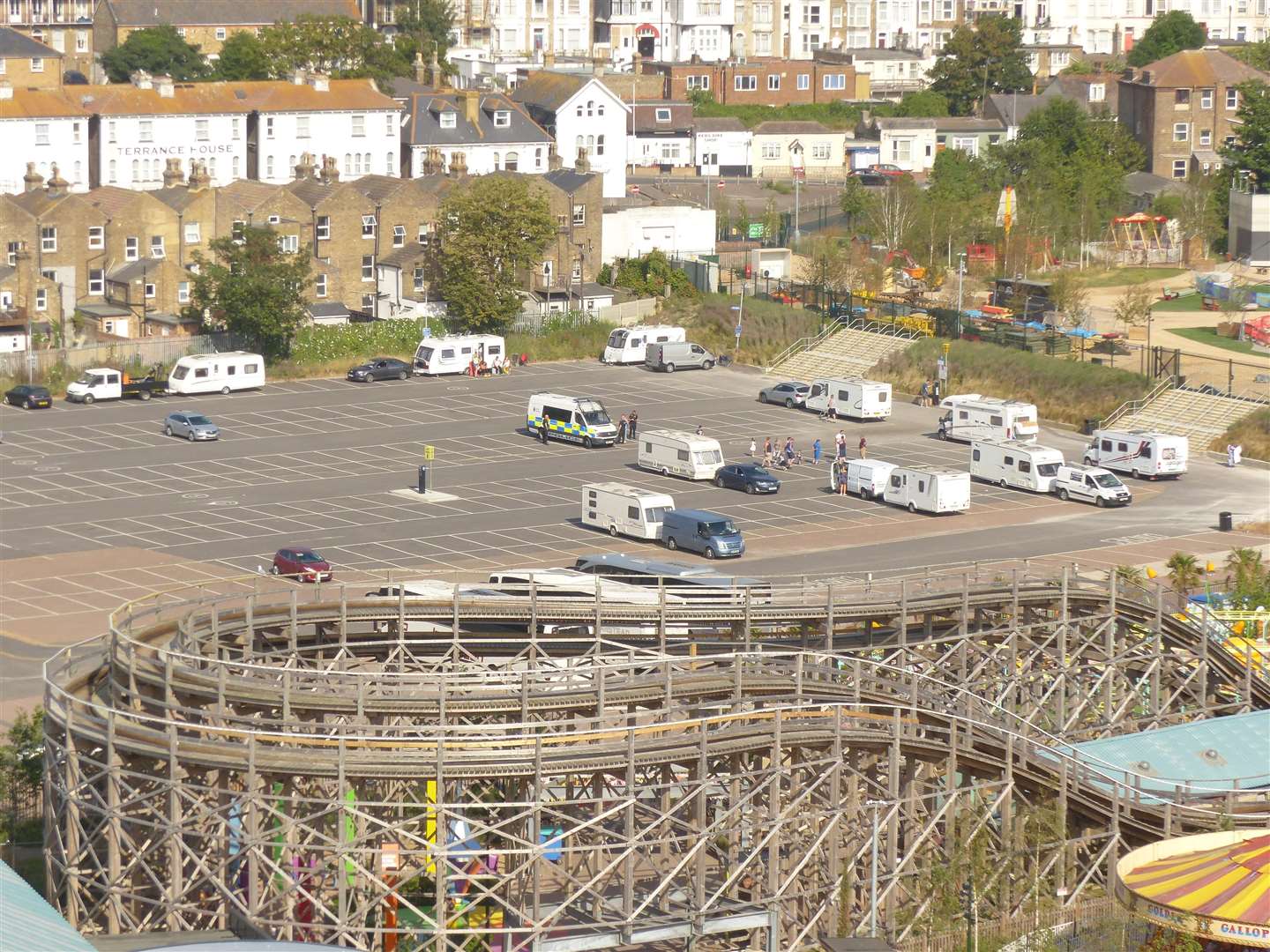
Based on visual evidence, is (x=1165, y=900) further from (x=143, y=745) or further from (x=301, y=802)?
(x=143, y=745)

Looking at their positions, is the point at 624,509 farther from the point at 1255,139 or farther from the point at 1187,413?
the point at 1255,139

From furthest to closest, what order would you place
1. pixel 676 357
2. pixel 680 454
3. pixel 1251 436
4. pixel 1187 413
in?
pixel 676 357
pixel 1187 413
pixel 1251 436
pixel 680 454

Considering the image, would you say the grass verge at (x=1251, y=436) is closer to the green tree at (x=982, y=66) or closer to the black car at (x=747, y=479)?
the black car at (x=747, y=479)

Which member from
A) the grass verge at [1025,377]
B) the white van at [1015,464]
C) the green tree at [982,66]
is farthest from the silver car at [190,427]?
the green tree at [982,66]

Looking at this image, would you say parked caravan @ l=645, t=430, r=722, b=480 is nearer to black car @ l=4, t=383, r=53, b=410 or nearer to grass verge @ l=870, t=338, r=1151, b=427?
grass verge @ l=870, t=338, r=1151, b=427

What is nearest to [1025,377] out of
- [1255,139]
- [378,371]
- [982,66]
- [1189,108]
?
[378,371]

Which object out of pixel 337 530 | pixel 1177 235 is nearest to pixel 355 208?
pixel 337 530
